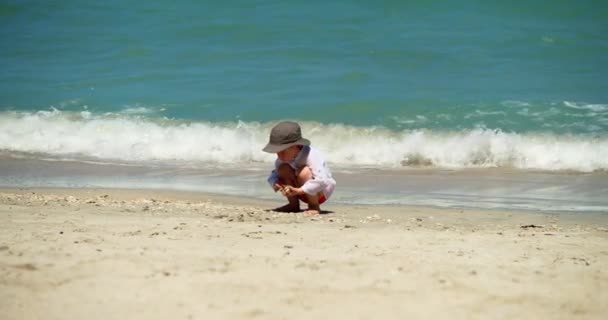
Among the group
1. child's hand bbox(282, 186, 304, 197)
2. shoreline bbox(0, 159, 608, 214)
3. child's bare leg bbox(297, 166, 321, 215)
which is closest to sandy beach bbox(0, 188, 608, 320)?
child's hand bbox(282, 186, 304, 197)

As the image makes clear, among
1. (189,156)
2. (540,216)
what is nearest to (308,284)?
(540,216)

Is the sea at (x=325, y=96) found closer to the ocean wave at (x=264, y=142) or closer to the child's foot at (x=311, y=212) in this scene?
the ocean wave at (x=264, y=142)

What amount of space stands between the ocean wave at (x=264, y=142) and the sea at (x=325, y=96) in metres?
0.03

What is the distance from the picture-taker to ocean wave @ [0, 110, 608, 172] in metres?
10.7

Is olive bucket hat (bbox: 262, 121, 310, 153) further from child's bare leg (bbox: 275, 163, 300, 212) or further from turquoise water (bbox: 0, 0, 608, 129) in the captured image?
turquoise water (bbox: 0, 0, 608, 129)

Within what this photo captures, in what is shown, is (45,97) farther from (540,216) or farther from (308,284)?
(308,284)

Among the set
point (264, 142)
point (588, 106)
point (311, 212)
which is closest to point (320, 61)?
point (264, 142)

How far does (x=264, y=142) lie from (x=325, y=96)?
1786 mm

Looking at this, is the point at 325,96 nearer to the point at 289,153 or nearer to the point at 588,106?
the point at 588,106

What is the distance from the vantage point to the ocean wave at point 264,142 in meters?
10.7

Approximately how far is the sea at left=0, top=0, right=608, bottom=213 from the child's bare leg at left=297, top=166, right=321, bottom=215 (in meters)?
1.35

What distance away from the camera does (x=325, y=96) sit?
13281 mm

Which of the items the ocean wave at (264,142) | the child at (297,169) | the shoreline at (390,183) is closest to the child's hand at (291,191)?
the child at (297,169)

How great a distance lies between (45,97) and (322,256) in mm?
10832
